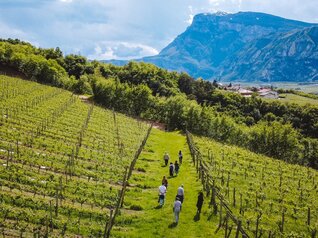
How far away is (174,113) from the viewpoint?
108 metres

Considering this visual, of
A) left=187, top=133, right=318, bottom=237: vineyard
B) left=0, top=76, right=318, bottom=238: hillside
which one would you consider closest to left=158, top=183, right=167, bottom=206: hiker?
left=0, top=76, right=318, bottom=238: hillside

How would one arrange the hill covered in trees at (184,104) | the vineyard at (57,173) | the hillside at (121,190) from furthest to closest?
the hill covered in trees at (184,104), the hillside at (121,190), the vineyard at (57,173)

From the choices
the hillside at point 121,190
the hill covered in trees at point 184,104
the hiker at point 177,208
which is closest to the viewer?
the hillside at point 121,190

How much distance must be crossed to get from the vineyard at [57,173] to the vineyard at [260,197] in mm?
9209

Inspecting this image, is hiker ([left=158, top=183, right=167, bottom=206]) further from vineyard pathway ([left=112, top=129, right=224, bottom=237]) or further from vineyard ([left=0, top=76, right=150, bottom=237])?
vineyard ([left=0, top=76, right=150, bottom=237])

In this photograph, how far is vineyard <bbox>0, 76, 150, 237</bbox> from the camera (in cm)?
2395

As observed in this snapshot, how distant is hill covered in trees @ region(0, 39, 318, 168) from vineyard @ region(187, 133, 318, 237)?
4362 centimetres

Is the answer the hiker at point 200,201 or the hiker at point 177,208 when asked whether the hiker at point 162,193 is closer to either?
the hiker at point 200,201

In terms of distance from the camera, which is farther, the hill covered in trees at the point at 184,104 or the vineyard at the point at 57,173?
the hill covered in trees at the point at 184,104

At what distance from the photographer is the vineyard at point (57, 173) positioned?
24.0 metres

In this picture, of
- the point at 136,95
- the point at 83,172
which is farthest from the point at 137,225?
the point at 136,95

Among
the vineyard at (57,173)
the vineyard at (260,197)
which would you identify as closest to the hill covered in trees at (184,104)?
the vineyard at (57,173)

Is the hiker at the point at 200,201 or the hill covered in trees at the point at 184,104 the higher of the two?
the hill covered in trees at the point at 184,104

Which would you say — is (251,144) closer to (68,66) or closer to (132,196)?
(132,196)
